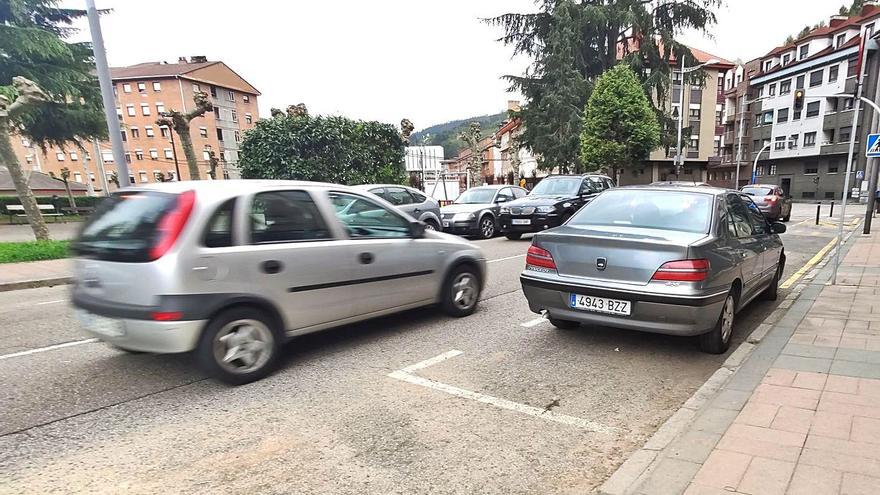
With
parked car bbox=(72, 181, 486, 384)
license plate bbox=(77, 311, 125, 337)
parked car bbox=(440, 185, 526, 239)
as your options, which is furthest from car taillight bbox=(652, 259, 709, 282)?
parked car bbox=(440, 185, 526, 239)

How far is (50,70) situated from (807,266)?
32146 mm

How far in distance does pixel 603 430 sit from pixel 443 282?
271 cm

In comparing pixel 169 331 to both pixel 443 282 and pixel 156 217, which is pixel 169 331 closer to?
pixel 156 217

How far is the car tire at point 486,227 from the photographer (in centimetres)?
1449

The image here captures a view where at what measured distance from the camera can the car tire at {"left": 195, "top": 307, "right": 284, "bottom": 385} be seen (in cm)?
362

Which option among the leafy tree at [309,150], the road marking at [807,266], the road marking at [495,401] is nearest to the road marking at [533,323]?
the road marking at [495,401]

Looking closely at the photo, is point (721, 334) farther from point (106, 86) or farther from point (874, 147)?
point (106, 86)

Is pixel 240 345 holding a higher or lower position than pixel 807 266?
higher

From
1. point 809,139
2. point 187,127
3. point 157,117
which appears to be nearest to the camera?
point 187,127

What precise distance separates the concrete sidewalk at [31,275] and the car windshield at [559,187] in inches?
449

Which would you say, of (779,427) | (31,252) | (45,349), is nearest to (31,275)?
(31,252)

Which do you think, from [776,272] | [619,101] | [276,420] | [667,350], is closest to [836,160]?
[619,101]

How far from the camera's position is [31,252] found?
36.0 ft

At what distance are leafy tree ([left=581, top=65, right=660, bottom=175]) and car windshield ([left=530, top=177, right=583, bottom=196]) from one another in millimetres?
12297
